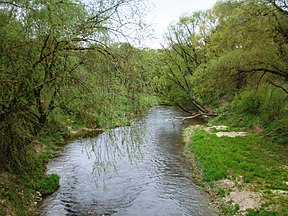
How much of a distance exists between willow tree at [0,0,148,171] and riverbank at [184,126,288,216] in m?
6.49

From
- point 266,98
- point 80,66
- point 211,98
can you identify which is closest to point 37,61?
point 80,66

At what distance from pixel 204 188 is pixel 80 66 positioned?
739 cm

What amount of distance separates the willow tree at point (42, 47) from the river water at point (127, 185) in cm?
154

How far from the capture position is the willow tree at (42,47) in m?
5.30

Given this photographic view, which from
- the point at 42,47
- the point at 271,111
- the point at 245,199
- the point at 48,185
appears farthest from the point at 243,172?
the point at 42,47

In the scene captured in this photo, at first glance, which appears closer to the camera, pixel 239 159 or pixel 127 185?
pixel 127 185

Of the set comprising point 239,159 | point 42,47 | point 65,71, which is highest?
point 42,47

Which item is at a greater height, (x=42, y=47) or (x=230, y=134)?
(x=42, y=47)

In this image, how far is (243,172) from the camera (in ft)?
37.9

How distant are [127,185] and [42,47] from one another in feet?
24.0

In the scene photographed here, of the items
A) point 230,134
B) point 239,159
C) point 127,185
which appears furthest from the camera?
point 230,134

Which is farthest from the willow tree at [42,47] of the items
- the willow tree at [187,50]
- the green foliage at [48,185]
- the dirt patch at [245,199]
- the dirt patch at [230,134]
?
the willow tree at [187,50]

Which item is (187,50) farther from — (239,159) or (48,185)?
(48,185)

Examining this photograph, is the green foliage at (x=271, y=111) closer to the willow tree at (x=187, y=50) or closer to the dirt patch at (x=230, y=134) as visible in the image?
the dirt patch at (x=230, y=134)
